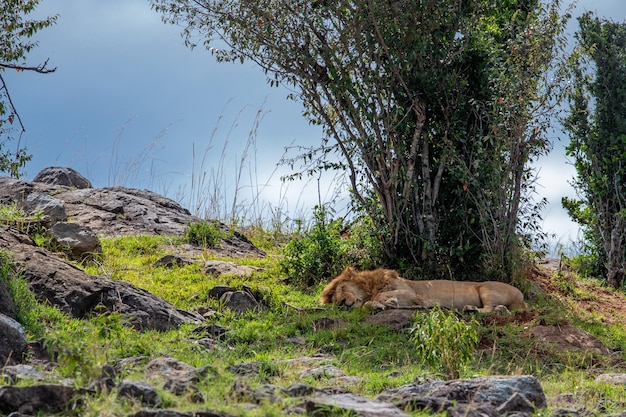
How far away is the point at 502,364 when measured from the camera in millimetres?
9430

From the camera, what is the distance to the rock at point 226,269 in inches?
513

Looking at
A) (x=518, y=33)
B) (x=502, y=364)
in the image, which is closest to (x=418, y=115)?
(x=518, y=33)

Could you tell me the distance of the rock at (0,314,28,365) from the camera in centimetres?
786

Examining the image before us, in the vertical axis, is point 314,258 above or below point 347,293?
above

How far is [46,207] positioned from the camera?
1425cm

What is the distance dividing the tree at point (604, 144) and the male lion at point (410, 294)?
5.86 metres

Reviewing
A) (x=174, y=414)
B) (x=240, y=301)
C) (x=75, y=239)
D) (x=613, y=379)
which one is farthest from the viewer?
(x=75, y=239)

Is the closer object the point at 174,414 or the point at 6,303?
the point at 174,414

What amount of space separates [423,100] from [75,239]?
562 centimetres

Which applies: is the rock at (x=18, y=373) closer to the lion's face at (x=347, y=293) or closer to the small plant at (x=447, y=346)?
the small plant at (x=447, y=346)

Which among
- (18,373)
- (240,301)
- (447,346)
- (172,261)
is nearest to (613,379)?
(447,346)

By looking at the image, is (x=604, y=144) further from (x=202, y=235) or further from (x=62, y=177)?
(x=62, y=177)

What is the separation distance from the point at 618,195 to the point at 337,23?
719 cm

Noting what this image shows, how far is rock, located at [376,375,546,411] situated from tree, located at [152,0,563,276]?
20.7ft
